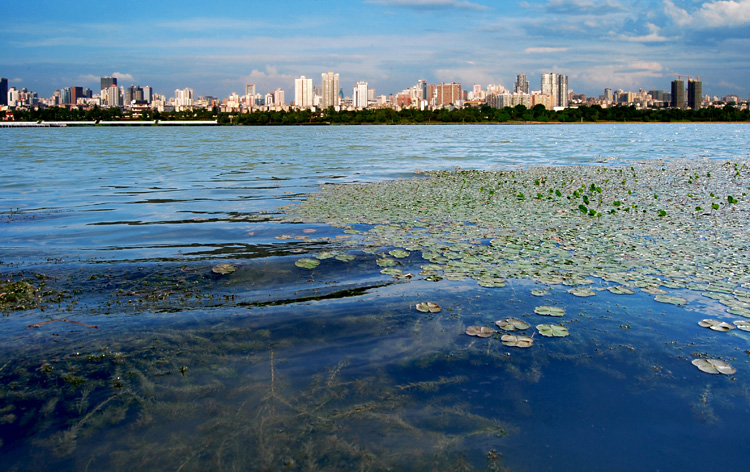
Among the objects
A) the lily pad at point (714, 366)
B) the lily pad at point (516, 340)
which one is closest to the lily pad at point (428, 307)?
the lily pad at point (516, 340)

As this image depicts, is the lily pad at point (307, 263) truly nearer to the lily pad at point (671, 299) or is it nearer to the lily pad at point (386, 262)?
the lily pad at point (386, 262)

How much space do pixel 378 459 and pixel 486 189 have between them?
458 inches

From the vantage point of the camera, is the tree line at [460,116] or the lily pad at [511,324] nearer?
the lily pad at [511,324]

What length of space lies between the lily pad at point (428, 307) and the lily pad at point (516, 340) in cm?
85

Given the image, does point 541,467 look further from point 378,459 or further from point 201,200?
point 201,200

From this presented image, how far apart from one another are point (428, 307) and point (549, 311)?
46.6 inches

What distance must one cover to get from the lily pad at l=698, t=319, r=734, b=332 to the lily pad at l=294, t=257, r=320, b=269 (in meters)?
4.30

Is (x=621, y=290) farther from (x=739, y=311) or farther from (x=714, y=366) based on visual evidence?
(x=714, y=366)

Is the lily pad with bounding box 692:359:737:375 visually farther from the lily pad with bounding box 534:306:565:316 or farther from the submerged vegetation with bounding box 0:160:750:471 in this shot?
the lily pad with bounding box 534:306:565:316

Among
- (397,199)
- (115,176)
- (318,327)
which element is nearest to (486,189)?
(397,199)

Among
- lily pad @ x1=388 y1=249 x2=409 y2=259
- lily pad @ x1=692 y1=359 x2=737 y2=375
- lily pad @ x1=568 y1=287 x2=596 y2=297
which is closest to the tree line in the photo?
lily pad @ x1=388 y1=249 x2=409 y2=259

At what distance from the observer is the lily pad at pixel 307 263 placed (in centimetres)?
688

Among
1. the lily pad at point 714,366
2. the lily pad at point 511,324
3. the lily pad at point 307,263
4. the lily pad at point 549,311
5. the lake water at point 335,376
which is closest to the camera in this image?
the lake water at point 335,376

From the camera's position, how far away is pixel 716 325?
4816 millimetres
